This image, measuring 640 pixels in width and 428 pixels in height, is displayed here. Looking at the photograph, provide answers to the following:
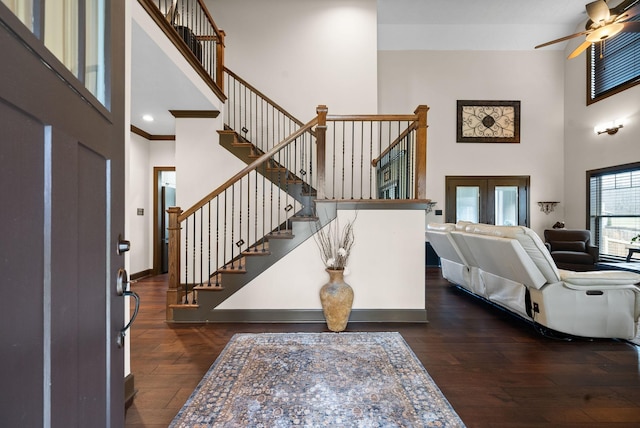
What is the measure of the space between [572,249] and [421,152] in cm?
475

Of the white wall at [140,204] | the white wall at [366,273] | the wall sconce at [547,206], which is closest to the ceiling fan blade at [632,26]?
the white wall at [366,273]

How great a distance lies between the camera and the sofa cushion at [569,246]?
5.64 meters

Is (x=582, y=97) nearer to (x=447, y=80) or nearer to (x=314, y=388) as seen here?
(x=447, y=80)

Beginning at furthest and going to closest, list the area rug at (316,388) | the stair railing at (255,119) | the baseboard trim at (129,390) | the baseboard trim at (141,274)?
the baseboard trim at (141,274) < the stair railing at (255,119) < the baseboard trim at (129,390) < the area rug at (316,388)

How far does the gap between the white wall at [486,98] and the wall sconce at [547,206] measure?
0.09 metres

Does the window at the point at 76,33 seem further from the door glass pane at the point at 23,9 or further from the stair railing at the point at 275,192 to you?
the stair railing at the point at 275,192

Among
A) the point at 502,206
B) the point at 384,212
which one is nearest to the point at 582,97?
the point at 502,206

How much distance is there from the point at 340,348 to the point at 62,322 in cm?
227

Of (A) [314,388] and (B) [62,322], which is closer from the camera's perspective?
(B) [62,322]

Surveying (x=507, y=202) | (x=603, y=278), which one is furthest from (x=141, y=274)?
(x=507, y=202)

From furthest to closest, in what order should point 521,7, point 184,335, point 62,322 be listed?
1. point 521,7
2. point 184,335
3. point 62,322

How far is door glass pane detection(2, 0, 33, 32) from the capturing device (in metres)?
0.58

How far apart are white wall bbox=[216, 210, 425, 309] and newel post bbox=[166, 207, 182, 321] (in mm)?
522

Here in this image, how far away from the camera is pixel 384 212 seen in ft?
10.5
